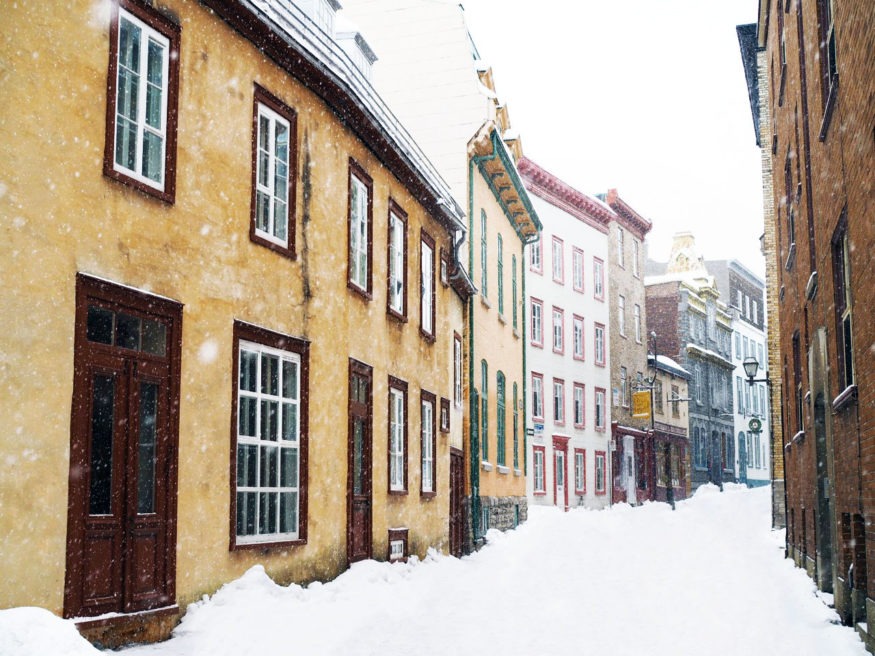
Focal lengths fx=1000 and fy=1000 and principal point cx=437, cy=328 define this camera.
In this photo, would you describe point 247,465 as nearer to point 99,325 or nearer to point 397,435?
point 99,325

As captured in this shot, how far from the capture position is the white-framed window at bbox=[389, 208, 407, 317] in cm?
1630

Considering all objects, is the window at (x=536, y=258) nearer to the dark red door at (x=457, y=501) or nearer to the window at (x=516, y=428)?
the window at (x=516, y=428)

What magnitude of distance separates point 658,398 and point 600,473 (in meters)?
9.28

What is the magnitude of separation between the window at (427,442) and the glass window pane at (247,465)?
23.4ft

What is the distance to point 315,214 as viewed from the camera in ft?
40.9

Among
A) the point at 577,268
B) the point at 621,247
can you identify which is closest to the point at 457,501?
the point at 577,268

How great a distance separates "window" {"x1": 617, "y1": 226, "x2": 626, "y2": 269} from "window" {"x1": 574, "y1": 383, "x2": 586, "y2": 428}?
8067 millimetres

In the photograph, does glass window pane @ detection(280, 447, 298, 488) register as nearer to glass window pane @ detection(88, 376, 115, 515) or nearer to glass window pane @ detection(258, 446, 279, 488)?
glass window pane @ detection(258, 446, 279, 488)

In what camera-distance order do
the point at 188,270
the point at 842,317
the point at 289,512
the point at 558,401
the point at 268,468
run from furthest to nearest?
the point at 558,401, the point at 289,512, the point at 268,468, the point at 842,317, the point at 188,270

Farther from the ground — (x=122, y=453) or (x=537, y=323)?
(x=537, y=323)

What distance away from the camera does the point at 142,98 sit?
8750mm

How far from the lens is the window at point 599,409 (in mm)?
42312

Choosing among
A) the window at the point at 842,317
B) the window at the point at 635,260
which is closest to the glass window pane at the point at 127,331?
the window at the point at 842,317

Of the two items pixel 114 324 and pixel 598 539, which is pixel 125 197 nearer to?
pixel 114 324
